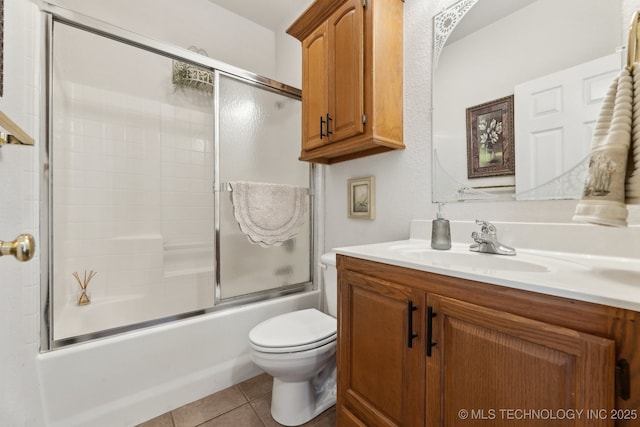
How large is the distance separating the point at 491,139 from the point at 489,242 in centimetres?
45

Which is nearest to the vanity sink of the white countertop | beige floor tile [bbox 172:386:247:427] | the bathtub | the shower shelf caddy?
the white countertop

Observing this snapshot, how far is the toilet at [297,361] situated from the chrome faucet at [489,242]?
0.64 meters

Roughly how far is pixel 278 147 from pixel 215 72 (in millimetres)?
588

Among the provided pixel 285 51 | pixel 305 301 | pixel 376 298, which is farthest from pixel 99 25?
pixel 305 301

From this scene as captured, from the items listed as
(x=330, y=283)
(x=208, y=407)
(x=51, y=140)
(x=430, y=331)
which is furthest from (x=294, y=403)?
(x=51, y=140)

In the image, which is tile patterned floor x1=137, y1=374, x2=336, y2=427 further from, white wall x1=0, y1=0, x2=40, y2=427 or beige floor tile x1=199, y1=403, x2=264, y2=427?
white wall x1=0, y1=0, x2=40, y2=427

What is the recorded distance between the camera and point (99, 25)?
3.99 ft

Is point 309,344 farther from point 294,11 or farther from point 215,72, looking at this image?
point 294,11

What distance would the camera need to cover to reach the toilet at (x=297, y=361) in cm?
115

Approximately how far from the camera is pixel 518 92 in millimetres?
1026

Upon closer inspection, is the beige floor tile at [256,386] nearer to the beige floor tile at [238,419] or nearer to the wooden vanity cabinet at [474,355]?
the beige floor tile at [238,419]

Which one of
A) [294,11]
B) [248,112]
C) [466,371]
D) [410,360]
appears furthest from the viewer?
[294,11]

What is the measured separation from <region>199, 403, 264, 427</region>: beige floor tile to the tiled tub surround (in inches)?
38.3

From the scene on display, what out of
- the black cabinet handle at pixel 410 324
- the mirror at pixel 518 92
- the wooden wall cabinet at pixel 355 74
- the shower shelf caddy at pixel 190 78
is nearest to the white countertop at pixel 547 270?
the black cabinet handle at pixel 410 324
